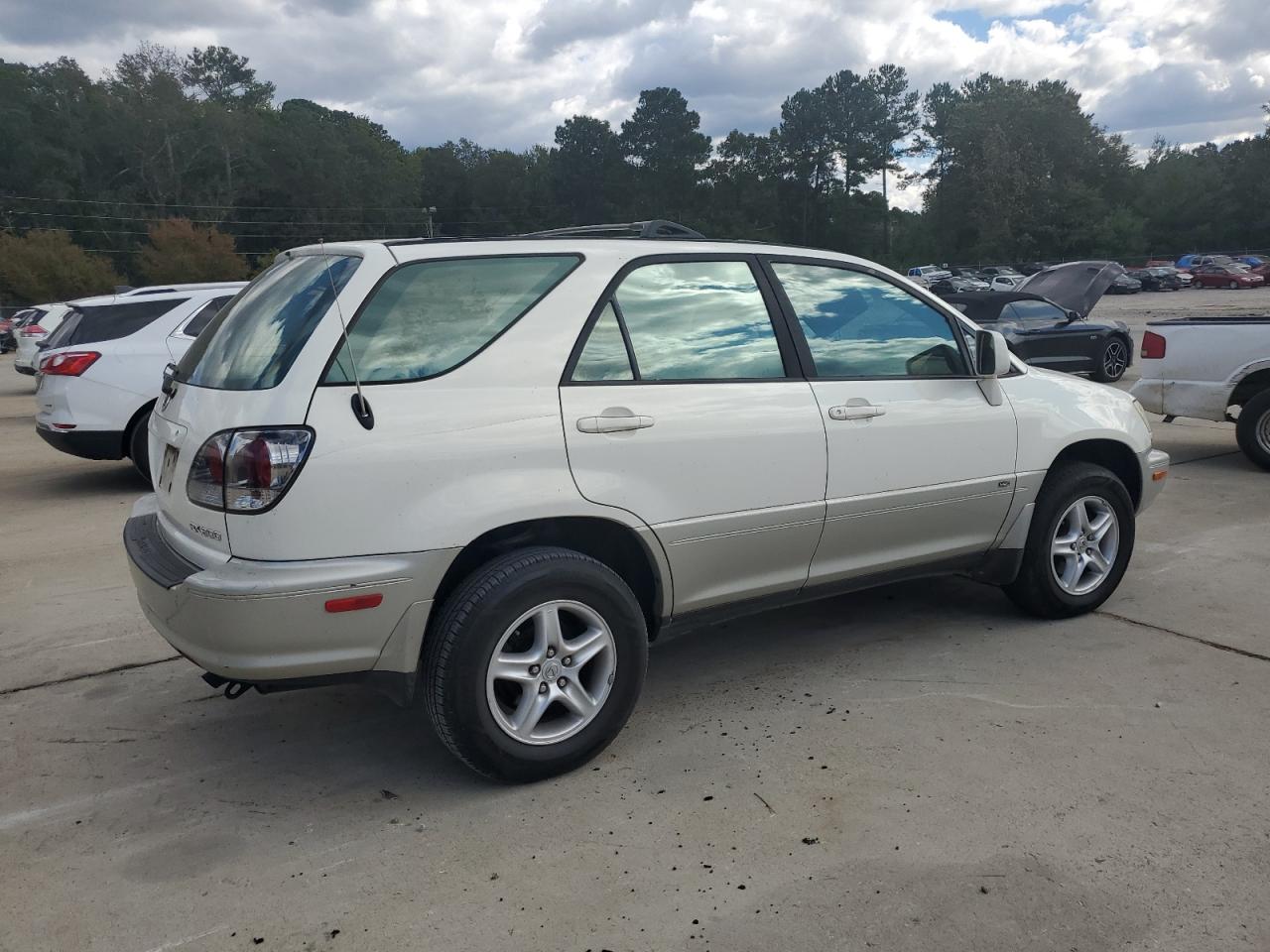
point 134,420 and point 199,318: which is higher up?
point 199,318

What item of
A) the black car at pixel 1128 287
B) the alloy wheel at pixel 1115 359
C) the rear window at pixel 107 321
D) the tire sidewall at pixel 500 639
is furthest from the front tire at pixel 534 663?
the black car at pixel 1128 287

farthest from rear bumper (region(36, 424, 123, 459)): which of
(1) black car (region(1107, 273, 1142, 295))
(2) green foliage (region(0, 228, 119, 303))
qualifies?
(2) green foliage (region(0, 228, 119, 303))

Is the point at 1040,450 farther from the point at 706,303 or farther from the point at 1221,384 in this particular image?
the point at 1221,384

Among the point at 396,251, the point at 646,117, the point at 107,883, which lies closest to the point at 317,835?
the point at 107,883

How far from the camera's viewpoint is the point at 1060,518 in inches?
182

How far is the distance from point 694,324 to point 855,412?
0.74 metres

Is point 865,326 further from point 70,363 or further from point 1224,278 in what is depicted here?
point 1224,278

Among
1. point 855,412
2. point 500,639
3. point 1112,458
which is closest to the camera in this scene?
point 500,639

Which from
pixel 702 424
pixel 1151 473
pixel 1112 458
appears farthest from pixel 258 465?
pixel 1151 473

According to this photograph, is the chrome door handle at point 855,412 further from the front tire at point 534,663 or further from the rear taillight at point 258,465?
the rear taillight at point 258,465

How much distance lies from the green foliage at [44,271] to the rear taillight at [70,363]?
52256 mm

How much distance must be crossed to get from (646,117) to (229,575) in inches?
3671

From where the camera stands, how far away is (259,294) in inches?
143

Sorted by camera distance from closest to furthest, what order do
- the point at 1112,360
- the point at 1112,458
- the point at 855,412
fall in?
the point at 855,412, the point at 1112,458, the point at 1112,360
